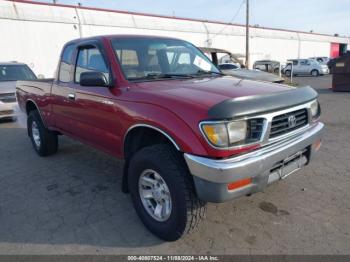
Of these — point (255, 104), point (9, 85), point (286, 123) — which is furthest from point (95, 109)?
point (9, 85)

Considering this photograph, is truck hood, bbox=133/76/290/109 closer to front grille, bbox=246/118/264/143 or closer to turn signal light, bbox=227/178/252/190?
front grille, bbox=246/118/264/143

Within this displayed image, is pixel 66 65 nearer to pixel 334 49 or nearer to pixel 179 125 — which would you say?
pixel 179 125

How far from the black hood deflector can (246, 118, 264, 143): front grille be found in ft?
0.26

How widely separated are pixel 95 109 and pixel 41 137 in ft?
7.51

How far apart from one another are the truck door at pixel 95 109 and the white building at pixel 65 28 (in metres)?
16.5

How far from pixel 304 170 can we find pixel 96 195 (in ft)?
9.59

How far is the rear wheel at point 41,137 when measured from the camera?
5.55 meters

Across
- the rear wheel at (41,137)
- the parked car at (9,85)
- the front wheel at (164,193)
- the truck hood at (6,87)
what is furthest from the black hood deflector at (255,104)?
the truck hood at (6,87)

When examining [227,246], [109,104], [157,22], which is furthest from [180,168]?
[157,22]

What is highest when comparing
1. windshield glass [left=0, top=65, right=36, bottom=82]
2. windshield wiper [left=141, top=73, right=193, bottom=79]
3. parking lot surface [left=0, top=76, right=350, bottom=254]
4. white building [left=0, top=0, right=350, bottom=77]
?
white building [left=0, top=0, right=350, bottom=77]

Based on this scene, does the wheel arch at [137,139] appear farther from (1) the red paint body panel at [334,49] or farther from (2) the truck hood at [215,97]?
(1) the red paint body panel at [334,49]

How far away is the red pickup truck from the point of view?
2555 mm

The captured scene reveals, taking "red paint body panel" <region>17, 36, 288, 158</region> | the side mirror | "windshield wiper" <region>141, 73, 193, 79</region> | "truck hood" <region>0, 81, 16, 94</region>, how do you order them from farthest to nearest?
"truck hood" <region>0, 81, 16, 94</region> → "windshield wiper" <region>141, 73, 193, 79</region> → the side mirror → "red paint body panel" <region>17, 36, 288, 158</region>

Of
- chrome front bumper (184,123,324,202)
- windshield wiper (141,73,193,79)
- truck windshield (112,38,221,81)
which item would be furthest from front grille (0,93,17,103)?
chrome front bumper (184,123,324,202)
